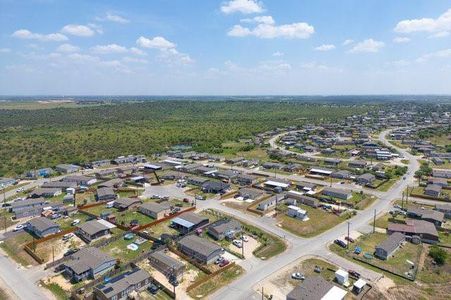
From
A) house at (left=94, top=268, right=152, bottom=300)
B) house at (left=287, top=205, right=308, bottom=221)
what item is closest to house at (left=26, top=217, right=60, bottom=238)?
house at (left=94, top=268, right=152, bottom=300)

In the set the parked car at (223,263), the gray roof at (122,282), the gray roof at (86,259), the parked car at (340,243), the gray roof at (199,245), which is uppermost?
the gray roof at (199,245)

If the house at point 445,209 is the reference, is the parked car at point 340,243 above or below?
below

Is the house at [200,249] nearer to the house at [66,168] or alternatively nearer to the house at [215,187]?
the house at [215,187]

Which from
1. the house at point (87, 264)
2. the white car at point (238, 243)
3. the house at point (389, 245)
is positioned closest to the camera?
the house at point (87, 264)

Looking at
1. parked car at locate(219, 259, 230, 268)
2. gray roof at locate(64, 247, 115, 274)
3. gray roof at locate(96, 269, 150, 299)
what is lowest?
parked car at locate(219, 259, 230, 268)

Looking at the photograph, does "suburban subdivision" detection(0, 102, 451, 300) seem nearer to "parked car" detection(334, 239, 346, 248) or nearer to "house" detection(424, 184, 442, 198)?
A: "parked car" detection(334, 239, 346, 248)

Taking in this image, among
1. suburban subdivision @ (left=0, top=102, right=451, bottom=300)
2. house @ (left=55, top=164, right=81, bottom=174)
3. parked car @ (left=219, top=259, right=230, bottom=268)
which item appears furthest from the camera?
house @ (left=55, top=164, right=81, bottom=174)

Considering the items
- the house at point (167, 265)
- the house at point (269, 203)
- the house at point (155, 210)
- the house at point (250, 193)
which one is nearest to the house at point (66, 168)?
the house at point (155, 210)
